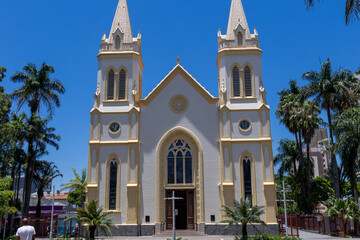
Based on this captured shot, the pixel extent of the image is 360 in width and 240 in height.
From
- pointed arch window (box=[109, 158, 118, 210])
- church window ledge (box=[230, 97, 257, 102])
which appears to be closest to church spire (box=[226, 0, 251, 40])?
church window ledge (box=[230, 97, 257, 102])

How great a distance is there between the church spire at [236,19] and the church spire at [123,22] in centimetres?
964

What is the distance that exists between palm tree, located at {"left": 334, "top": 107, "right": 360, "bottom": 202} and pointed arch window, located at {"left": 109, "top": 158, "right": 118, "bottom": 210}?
61.6 ft

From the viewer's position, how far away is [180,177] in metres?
32.7

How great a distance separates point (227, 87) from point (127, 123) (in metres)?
9.69

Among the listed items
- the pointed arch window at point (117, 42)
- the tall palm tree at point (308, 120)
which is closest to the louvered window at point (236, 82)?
the tall palm tree at point (308, 120)

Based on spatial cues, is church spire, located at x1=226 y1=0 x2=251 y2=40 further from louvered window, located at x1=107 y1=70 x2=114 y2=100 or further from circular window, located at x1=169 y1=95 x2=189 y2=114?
louvered window, located at x1=107 y1=70 x2=114 y2=100

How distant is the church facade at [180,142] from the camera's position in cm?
3145

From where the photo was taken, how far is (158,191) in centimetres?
3186

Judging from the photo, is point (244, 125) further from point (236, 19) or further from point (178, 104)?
point (236, 19)

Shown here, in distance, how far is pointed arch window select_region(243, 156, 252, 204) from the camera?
104 feet

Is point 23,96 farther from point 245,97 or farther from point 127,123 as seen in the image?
point 245,97

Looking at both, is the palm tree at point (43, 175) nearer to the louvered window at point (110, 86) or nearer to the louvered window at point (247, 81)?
the louvered window at point (110, 86)

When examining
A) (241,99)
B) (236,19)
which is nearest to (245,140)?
(241,99)

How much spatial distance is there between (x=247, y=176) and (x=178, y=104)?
8849 millimetres
